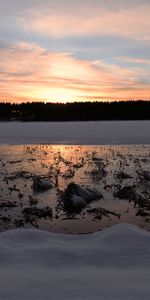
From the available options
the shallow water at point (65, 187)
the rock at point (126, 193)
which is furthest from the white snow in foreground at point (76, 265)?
the rock at point (126, 193)

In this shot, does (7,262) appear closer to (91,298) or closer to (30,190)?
(91,298)

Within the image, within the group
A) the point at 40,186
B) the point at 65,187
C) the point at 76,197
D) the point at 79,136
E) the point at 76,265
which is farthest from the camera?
the point at 79,136

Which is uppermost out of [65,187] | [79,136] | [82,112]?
[82,112]

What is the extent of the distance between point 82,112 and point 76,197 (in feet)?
234

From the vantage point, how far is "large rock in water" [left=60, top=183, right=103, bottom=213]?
27.2 ft

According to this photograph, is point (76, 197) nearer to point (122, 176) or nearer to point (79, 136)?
point (122, 176)

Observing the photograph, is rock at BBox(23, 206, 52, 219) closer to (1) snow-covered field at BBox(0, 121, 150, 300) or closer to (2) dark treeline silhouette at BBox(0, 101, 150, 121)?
(1) snow-covered field at BBox(0, 121, 150, 300)

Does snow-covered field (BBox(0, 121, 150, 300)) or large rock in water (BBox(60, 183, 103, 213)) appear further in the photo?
large rock in water (BBox(60, 183, 103, 213))

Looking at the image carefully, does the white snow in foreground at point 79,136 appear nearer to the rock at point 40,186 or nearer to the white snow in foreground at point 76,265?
the rock at point 40,186

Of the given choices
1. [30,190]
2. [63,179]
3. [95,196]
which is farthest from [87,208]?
[63,179]

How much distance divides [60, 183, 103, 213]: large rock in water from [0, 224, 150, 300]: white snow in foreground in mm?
2671

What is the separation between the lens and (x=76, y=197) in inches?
337

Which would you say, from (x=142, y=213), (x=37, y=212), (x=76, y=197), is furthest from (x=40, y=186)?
(x=142, y=213)

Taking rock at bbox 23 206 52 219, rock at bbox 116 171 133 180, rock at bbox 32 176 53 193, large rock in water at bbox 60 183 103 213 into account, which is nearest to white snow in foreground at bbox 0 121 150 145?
rock at bbox 116 171 133 180
